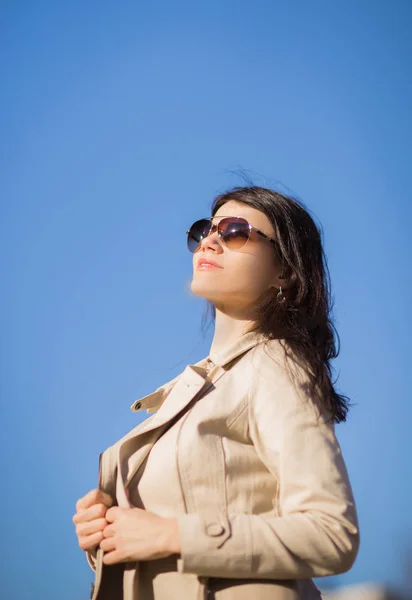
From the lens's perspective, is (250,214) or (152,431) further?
(250,214)

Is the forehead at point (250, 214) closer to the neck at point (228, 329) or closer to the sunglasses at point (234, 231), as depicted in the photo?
the sunglasses at point (234, 231)

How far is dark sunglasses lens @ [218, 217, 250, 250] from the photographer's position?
2854mm

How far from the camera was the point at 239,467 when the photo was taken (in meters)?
2.34

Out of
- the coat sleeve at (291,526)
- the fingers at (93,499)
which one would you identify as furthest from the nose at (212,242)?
the fingers at (93,499)

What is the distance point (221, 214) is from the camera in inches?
120

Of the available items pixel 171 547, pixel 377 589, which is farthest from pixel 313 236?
pixel 377 589

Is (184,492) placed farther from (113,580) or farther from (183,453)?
(113,580)

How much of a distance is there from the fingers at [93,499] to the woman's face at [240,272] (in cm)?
88

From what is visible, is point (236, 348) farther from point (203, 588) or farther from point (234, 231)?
point (203, 588)

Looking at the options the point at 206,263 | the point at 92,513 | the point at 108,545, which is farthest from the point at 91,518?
the point at 206,263

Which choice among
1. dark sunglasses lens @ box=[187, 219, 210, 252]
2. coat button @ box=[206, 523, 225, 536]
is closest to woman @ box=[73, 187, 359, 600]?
coat button @ box=[206, 523, 225, 536]

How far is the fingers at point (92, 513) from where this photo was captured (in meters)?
2.36

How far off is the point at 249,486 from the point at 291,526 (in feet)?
0.88

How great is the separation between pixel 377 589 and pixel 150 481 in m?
8.92
